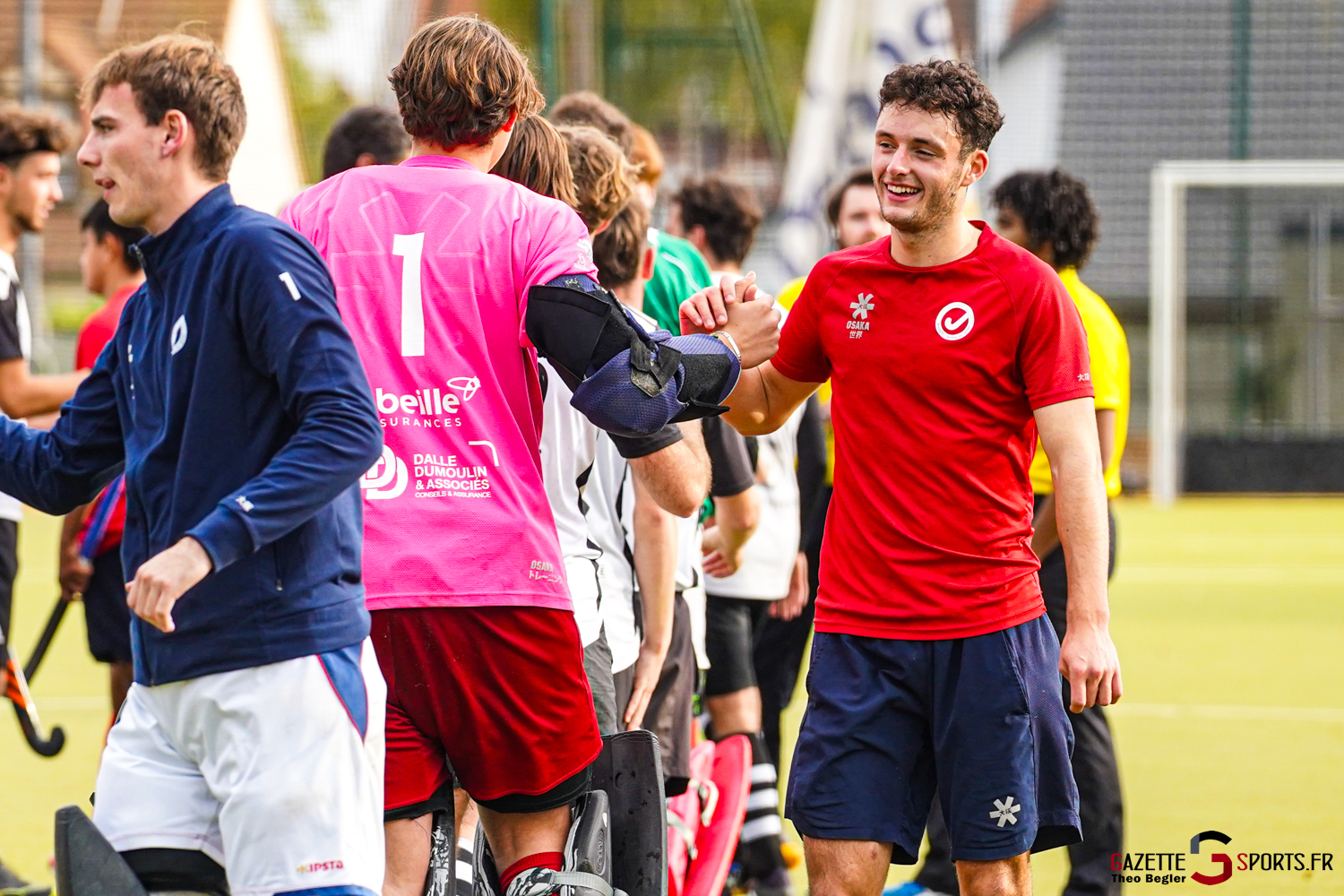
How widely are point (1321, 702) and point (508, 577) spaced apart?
6.37 meters

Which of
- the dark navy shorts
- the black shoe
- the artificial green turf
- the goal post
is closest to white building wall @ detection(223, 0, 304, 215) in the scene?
the artificial green turf

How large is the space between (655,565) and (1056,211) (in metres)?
1.81

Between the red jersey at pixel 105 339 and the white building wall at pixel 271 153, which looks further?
the white building wall at pixel 271 153

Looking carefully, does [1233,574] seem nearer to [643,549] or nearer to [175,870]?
[643,549]

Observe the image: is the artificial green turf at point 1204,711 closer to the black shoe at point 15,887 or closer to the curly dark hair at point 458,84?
the black shoe at point 15,887

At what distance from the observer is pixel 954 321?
3.30m

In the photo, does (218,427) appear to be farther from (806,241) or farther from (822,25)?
(822,25)

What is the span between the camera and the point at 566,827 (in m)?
3.00

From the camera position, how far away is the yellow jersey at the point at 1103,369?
14.3 feet

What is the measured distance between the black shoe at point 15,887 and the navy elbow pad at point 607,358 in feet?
9.58

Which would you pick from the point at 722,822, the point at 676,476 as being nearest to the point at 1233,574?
the point at 722,822

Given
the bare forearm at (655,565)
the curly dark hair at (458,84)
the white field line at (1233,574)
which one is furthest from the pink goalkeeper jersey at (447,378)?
the white field line at (1233,574)

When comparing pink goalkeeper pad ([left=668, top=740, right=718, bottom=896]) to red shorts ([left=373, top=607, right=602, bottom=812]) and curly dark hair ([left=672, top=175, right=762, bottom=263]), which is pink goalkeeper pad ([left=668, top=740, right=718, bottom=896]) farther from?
curly dark hair ([left=672, top=175, right=762, bottom=263])

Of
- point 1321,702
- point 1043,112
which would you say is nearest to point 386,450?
point 1321,702
